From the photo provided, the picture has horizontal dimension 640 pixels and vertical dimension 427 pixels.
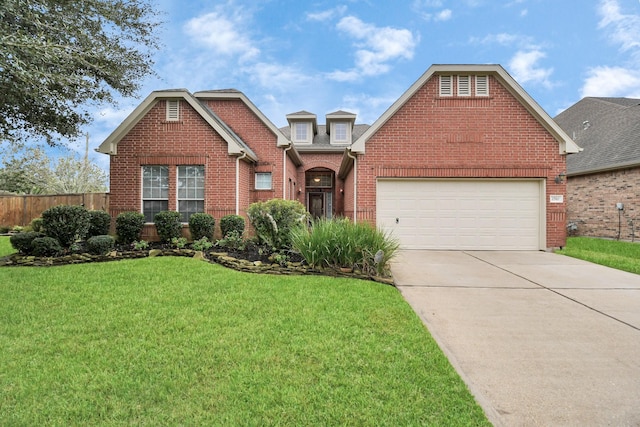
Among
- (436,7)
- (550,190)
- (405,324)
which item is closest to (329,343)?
(405,324)

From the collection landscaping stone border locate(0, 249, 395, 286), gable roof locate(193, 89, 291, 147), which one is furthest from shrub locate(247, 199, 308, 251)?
gable roof locate(193, 89, 291, 147)

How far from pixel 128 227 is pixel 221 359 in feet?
25.0

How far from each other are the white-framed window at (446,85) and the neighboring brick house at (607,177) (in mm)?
8123

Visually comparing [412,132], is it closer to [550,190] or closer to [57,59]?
[550,190]

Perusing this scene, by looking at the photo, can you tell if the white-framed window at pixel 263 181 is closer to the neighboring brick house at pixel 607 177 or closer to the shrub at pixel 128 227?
the shrub at pixel 128 227

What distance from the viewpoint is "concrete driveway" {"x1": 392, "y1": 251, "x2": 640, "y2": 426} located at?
252cm

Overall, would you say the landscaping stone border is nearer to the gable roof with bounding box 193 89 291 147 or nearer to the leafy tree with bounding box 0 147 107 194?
the gable roof with bounding box 193 89 291 147

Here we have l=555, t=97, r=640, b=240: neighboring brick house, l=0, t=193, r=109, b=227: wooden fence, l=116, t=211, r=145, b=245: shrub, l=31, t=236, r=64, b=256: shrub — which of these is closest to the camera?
l=31, t=236, r=64, b=256: shrub

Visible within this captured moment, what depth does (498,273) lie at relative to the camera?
23.4 feet

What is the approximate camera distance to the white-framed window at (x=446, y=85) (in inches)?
418

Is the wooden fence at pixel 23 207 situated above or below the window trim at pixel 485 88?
below

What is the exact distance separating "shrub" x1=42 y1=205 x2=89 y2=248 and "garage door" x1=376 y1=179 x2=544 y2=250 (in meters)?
8.28

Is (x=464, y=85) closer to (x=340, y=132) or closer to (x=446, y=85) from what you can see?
(x=446, y=85)

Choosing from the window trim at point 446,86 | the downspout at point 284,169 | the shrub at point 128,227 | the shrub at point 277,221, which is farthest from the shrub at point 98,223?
the window trim at point 446,86
